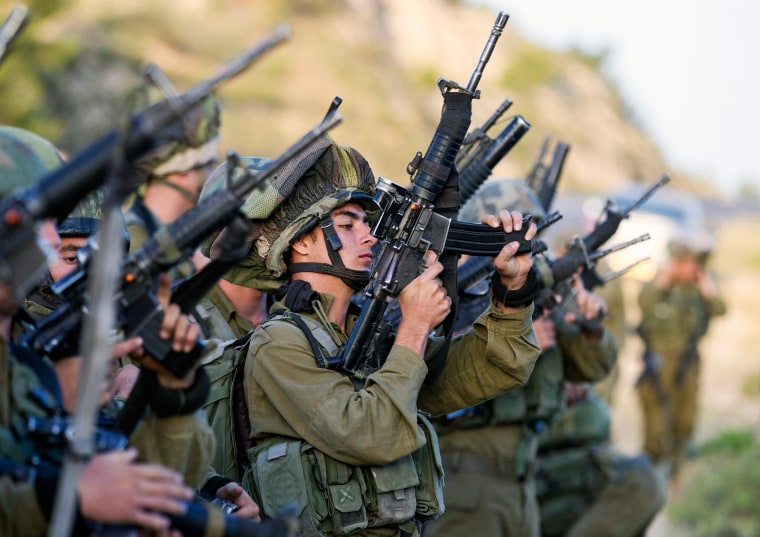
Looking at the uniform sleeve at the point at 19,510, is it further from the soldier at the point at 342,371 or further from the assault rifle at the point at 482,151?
the assault rifle at the point at 482,151

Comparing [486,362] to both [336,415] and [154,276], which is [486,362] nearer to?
[336,415]

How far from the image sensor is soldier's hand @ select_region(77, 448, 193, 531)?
3146mm

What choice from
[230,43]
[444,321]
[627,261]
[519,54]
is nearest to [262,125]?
[230,43]

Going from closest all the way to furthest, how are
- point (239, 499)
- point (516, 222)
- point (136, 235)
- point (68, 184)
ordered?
point (68, 184)
point (239, 499)
point (516, 222)
point (136, 235)

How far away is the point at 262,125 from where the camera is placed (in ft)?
83.4

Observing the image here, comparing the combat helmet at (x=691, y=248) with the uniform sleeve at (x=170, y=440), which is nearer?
the uniform sleeve at (x=170, y=440)

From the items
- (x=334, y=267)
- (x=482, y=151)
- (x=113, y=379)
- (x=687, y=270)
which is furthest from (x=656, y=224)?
(x=113, y=379)

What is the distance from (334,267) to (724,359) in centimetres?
1744

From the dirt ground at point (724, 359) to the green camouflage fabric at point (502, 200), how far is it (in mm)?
5609

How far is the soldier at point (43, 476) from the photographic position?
315cm

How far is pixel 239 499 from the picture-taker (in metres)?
4.14

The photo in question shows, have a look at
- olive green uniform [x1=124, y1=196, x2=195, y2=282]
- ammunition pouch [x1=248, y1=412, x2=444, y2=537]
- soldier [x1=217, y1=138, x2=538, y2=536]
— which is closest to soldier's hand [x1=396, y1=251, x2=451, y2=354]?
soldier [x1=217, y1=138, x2=538, y2=536]

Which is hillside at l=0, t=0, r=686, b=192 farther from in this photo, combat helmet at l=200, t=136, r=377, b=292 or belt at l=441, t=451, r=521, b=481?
combat helmet at l=200, t=136, r=377, b=292

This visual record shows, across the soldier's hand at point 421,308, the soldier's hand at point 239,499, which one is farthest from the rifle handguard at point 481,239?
the soldier's hand at point 239,499
